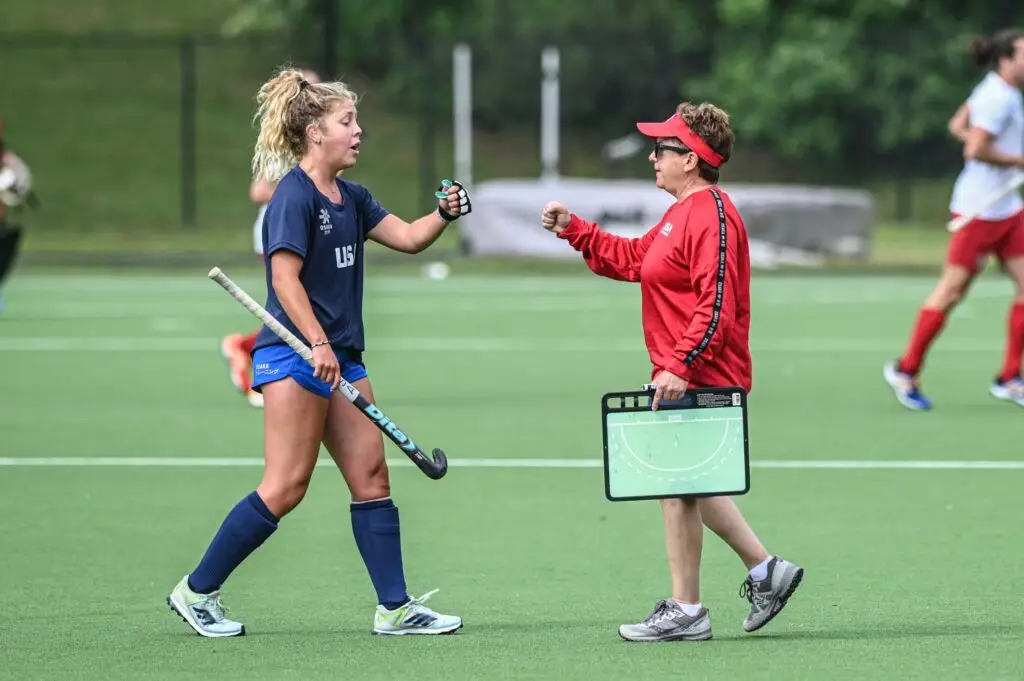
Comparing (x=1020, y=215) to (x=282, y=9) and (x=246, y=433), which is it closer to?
(x=246, y=433)

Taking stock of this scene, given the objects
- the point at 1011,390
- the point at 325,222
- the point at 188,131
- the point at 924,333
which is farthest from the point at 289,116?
the point at 188,131

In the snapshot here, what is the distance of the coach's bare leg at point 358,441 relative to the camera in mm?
6762

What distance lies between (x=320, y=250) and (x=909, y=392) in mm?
6871

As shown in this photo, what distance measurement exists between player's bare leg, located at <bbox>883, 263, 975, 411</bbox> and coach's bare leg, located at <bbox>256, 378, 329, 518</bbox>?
21.8 feet

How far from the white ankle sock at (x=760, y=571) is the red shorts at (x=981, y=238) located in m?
6.31

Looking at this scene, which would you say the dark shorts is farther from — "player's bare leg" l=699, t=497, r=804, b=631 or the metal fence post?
the metal fence post

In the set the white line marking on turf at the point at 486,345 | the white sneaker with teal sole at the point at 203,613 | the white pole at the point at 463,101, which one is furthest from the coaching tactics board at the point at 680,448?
the white pole at the point at 463,101

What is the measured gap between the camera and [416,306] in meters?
21.5

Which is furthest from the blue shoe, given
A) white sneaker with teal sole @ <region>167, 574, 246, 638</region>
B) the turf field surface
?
white sneaker with teal sole @ <region>167, 574, 246, 638</region>

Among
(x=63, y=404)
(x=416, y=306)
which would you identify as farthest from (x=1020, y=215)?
(x=416, y=306)

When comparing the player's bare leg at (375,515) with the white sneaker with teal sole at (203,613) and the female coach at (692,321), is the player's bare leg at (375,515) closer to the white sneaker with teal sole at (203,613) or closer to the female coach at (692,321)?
the white sneaker with teal sole at (203,613)

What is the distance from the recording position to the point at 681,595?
6.59m

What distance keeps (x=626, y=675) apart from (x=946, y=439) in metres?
5.85

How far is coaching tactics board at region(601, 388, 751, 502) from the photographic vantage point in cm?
641
